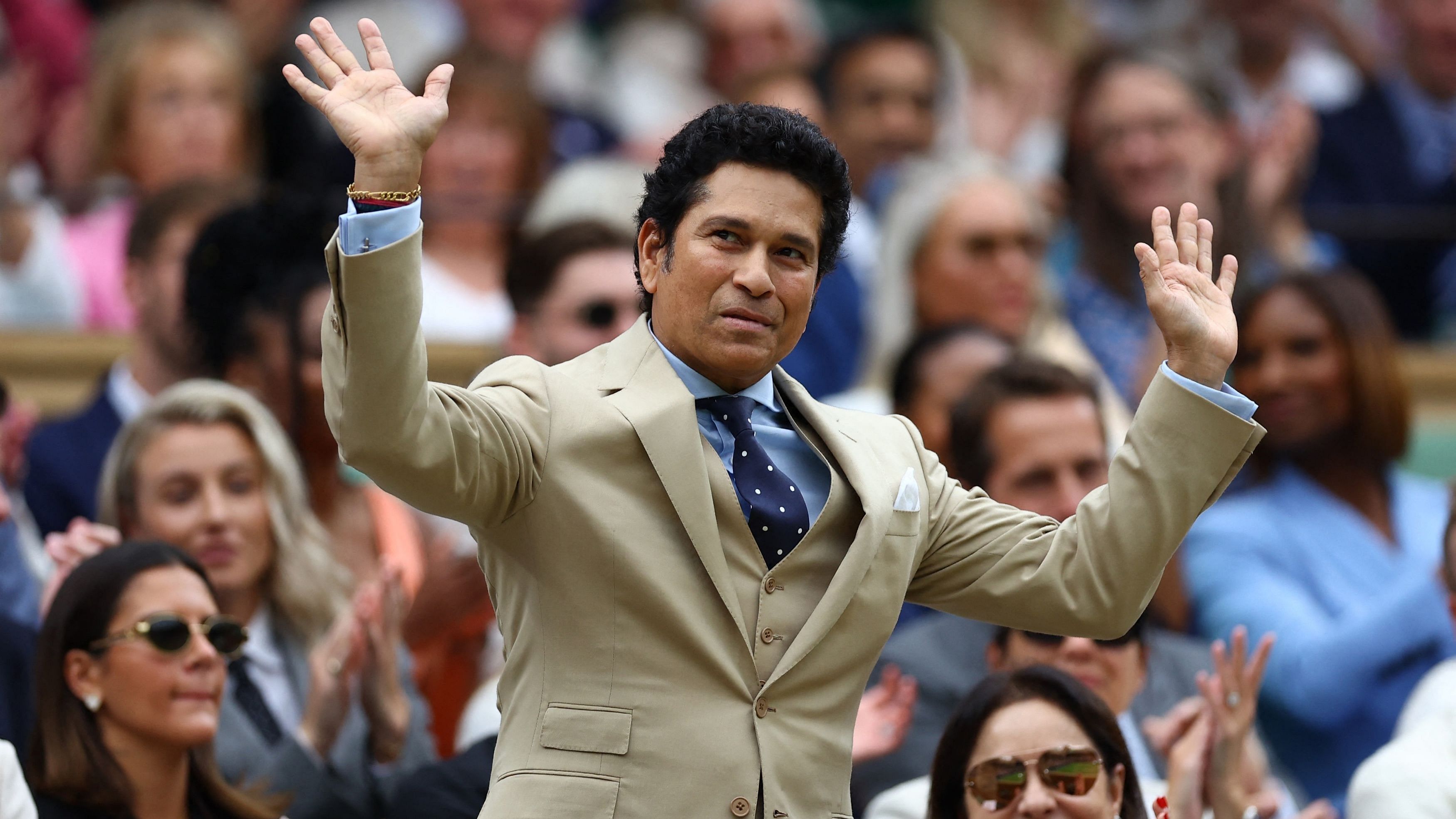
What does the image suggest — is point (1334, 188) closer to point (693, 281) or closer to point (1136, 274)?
point (1136, 274)

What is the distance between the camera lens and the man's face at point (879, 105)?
7852mm

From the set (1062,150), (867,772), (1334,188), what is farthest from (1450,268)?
(867,772)

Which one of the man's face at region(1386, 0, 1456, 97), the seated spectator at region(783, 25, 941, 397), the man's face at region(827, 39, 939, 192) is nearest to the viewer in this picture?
the seated spectator at region(783, 25, 941, 397)

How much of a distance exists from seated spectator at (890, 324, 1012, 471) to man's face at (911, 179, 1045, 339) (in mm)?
559

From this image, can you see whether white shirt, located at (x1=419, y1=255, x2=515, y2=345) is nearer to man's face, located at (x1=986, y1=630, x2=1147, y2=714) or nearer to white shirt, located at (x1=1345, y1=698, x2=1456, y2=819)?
man's face, located at (x1=986, y1=630, x2=1147, y2=714)

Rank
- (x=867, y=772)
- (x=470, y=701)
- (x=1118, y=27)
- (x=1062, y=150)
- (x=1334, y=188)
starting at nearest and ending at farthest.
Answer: (x=867, y=772) < (x=470, y=701) < (x=1062, y=150) < (x=1334, y=188) < (x=1118, y=27)

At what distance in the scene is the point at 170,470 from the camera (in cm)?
494

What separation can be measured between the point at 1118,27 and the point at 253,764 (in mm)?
6980

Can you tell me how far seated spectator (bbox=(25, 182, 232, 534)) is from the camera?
5.53m

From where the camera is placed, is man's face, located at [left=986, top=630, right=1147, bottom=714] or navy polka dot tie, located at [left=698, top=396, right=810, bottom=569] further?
man's face, located at [left=986, top=630, right=1147, bottom=714]

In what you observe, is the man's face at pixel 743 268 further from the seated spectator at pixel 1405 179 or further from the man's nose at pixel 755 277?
the seated spectator at pixel 1405 179

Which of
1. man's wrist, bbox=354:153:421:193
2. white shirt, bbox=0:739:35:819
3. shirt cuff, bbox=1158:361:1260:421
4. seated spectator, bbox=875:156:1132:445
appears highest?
seated spectator, bbox=875:156:1132:445

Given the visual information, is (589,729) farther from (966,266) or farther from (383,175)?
(966,266)

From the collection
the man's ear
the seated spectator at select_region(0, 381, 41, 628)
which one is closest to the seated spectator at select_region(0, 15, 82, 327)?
the seated spectator at select_region(0, 381, 41, 628)
